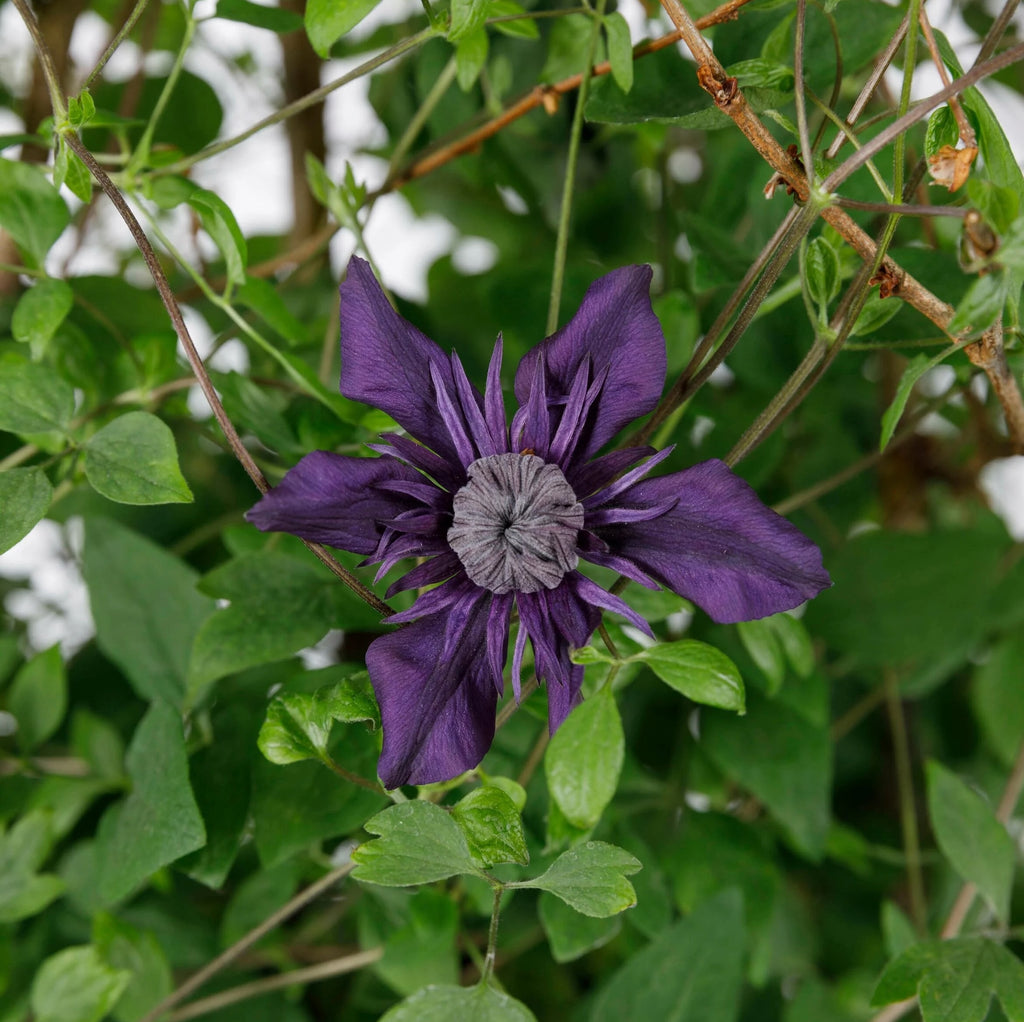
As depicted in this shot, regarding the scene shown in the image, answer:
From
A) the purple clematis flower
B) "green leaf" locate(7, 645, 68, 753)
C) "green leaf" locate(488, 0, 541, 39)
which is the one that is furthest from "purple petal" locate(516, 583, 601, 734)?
"green leaf" locate(7, 645, 68, 753)

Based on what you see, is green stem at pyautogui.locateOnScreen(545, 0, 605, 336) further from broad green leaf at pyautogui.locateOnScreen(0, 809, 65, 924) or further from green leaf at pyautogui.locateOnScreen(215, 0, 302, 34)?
broad green leaf at pyautogui.locateOnScreen(0, 809, 65, 924)

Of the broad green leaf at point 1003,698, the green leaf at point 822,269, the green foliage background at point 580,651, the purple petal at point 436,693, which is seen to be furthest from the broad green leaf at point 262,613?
the broad green leaf at point 1003,698

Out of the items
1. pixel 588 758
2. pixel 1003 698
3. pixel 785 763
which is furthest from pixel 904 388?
pixel 1003 698

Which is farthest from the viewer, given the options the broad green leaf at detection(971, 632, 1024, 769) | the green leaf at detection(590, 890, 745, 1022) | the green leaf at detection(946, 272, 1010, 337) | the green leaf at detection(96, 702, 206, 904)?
the broad green leaf at detection(971, 632, 1024, 769)

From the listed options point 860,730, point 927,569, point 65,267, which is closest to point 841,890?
point 860,730

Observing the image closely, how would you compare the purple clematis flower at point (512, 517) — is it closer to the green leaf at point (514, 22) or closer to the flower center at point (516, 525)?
the flower center at point (516, 525)
